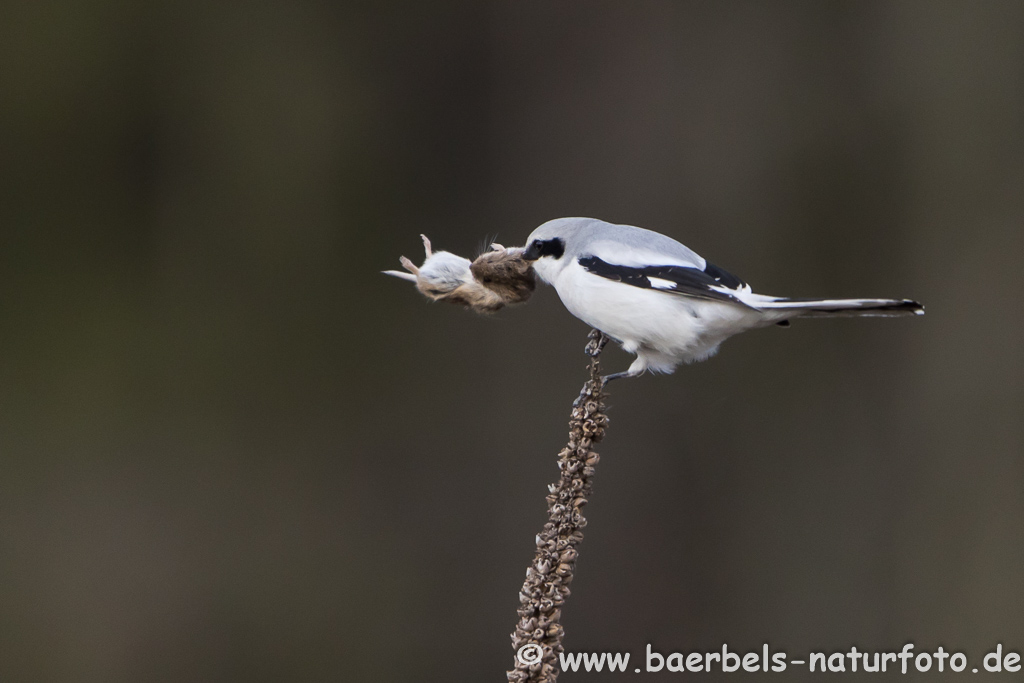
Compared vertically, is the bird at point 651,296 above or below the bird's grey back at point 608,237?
below

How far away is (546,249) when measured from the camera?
116 centimetres

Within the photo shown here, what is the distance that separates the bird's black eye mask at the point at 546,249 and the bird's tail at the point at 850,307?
0.29 meters

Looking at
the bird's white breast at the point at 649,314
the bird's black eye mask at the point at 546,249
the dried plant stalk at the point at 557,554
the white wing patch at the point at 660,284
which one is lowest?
the dried plant stalk at the point at 557,554

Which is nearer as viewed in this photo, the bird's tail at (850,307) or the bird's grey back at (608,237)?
the bird's tail at (850,307)

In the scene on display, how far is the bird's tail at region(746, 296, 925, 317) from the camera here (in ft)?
2.80

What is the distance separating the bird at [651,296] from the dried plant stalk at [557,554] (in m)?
0.17

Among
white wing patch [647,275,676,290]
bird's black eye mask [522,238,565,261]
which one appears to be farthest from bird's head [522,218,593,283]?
white wing patch [647,275,676,290]

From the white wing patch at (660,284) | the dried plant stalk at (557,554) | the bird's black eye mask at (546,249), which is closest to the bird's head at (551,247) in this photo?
the bird's black eye mask at (546,249)

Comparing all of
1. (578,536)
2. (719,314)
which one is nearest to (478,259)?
(719,314)

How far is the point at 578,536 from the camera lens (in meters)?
0.83

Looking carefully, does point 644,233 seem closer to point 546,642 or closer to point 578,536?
point 578,536

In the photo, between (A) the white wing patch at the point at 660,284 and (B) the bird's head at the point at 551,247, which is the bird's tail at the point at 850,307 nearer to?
(A) the white wing patch at the point at 660,284

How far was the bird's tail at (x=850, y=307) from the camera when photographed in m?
0.85

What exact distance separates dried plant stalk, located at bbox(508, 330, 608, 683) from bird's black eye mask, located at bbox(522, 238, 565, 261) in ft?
0.94
